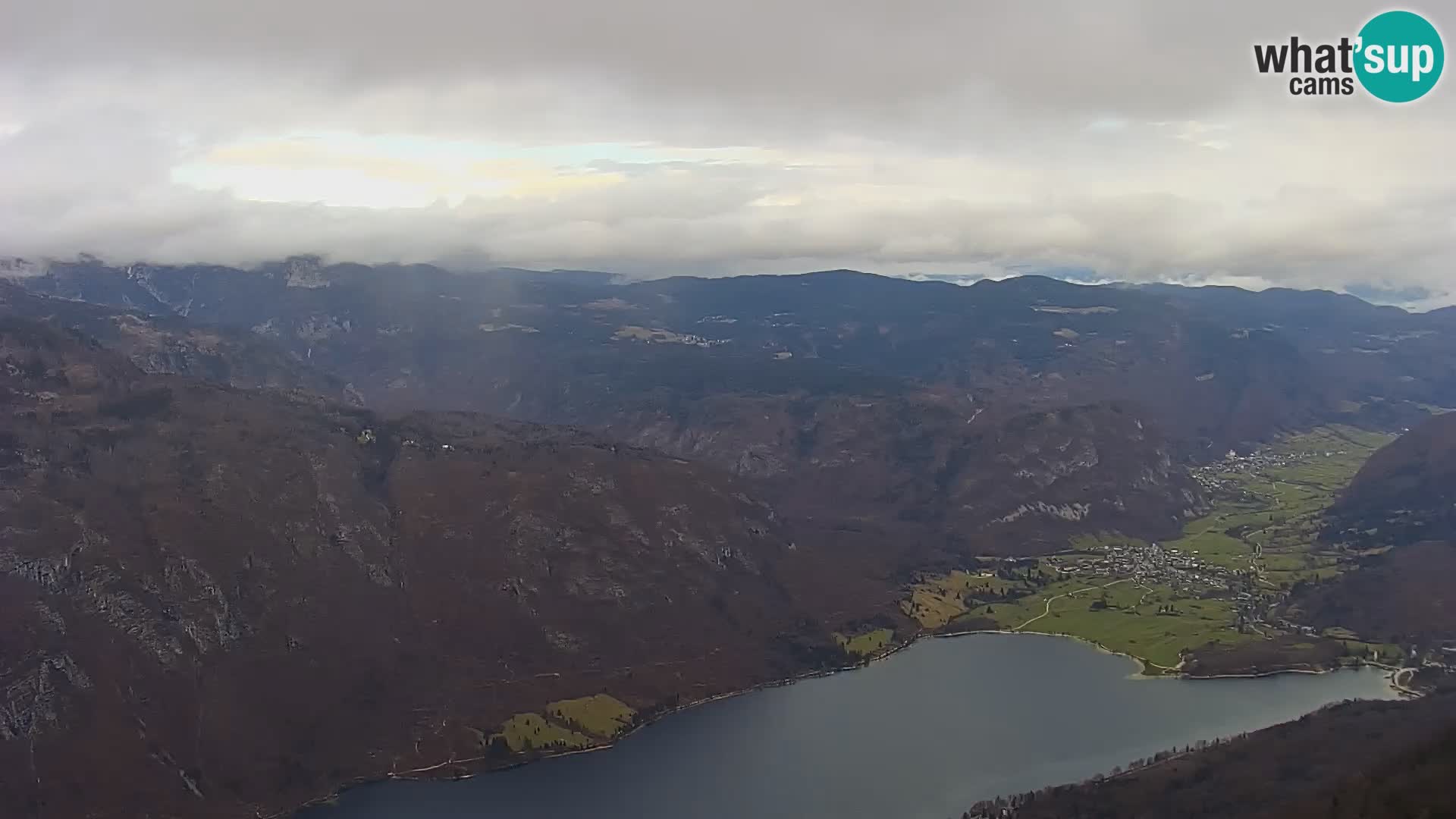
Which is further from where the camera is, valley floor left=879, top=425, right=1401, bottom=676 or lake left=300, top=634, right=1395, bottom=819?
valley floor left=879, top=425, right=1401, bottom=676

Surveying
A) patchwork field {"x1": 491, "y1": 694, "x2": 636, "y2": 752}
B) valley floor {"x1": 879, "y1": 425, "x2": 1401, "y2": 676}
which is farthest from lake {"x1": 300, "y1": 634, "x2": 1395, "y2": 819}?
valley floor {"x1": 879, "y1": 425, "x2": 1401, "y2": 676}

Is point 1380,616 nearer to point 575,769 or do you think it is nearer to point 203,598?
point 575,769

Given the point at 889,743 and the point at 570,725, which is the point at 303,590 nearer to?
the point at 570,725

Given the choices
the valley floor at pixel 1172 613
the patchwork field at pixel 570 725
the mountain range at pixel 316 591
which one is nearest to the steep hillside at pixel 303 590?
the mountain range at pixel 316 591

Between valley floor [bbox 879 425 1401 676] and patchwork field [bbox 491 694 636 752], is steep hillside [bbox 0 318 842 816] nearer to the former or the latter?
patchwork field [bbox 491 694 636 752]

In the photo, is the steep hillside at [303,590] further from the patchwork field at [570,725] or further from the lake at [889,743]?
the lake at [889,743]

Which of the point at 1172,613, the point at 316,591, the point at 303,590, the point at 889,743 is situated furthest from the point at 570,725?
the point at 1172,613
